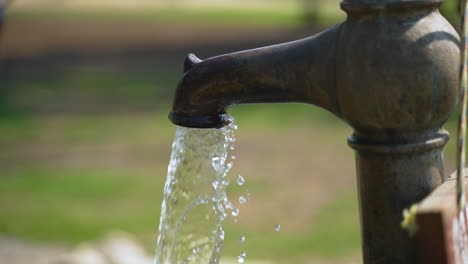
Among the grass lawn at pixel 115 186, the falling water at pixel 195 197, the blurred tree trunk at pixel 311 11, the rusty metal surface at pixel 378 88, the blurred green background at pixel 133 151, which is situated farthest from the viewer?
the blurred tree trunk at pixel 311 11

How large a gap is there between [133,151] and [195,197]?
18.1 ft

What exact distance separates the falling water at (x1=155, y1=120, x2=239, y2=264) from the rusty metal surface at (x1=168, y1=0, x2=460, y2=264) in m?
0.10

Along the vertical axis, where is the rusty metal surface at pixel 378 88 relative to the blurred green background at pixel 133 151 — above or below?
below

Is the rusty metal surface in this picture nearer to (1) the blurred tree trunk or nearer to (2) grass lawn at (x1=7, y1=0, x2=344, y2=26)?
(1) the blurred tree trunk

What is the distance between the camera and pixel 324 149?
21.8 ft

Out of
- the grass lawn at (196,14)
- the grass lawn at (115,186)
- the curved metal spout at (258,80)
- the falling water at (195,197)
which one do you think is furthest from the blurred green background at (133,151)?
the curved metal spout at (258,80)

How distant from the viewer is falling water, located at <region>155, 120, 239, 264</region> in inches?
47.3

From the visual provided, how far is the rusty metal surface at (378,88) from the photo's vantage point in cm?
94

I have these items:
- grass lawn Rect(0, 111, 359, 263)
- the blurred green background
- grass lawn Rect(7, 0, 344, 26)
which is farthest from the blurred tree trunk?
grass lawn Rect(0, 111, 359, 263)

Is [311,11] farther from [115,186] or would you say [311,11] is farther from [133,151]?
[115,186]

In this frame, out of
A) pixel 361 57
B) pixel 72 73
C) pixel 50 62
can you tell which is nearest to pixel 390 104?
pixel 361 57

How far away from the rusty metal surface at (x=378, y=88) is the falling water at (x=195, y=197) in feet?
0.33

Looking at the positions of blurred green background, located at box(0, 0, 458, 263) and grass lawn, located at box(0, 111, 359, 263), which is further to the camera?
blurred green background, located at box(0, 0, 458, 263)

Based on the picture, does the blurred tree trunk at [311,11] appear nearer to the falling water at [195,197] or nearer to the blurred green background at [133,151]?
the blurred green background at [133,151]
